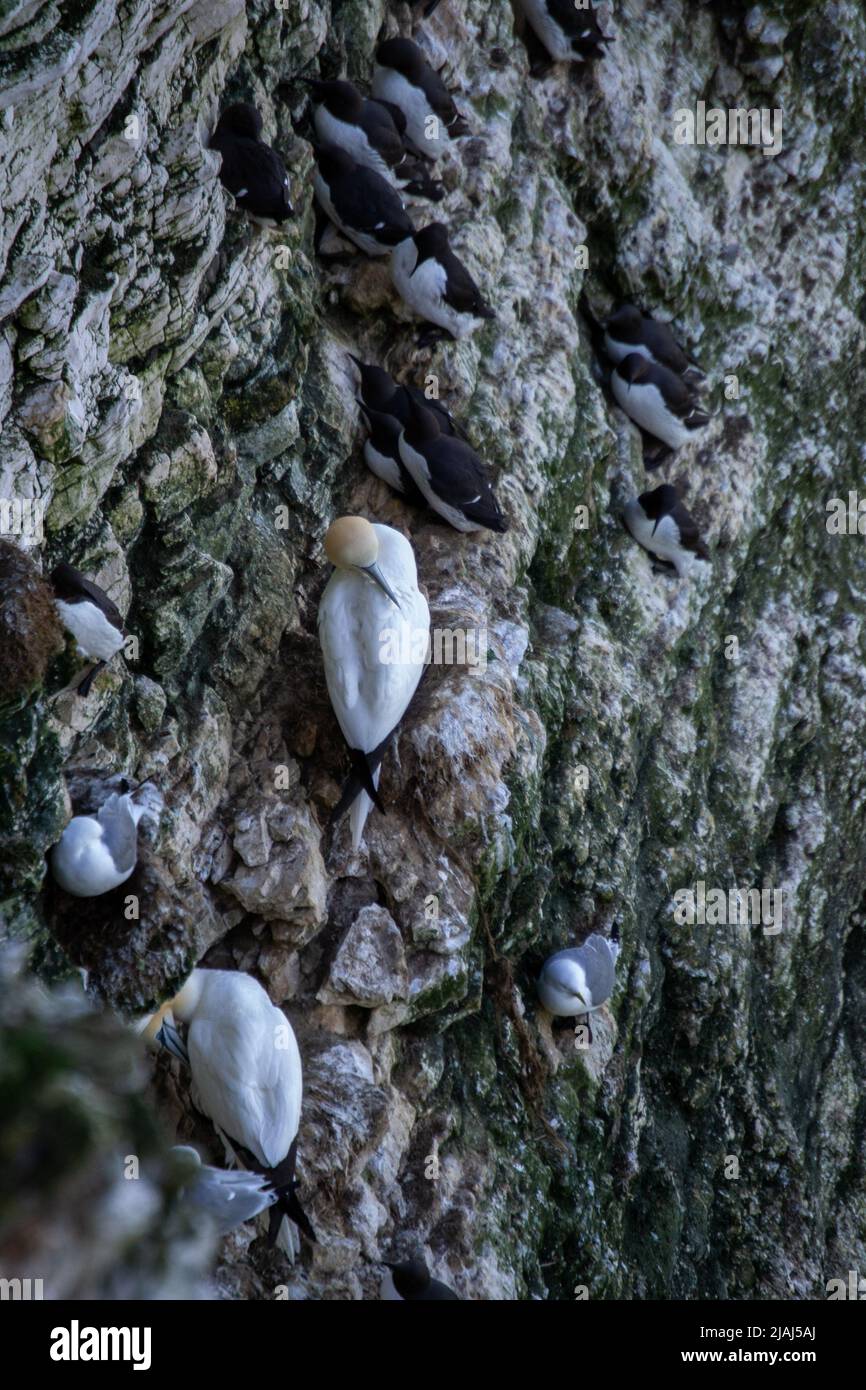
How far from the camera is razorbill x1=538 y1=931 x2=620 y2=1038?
622 centimetres

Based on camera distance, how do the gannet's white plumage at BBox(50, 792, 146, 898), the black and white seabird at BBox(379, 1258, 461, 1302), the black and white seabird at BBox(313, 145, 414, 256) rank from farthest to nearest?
the black and white seabird at BBox(313, 145, 414, 256)
the black and white seabird at BBox(379, 1258, 461, 1302)
the gannet's white plumage at BBox(50, 792, 146, 898)

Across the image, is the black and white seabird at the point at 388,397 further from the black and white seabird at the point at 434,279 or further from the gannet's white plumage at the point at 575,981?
the gannet's white plumage at the point at 575,981

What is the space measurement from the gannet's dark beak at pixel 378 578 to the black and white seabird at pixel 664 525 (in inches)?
118

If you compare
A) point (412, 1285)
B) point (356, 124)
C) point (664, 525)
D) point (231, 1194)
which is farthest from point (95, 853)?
point (664, 525)

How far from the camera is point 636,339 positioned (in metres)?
8.29

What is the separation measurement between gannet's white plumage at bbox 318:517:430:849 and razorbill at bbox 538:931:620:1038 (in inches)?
53.1

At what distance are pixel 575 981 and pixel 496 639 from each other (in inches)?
60.0

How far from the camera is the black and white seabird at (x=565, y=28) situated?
25.9 ft

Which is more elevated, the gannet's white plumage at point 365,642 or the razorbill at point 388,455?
the razorbill at point 388,455

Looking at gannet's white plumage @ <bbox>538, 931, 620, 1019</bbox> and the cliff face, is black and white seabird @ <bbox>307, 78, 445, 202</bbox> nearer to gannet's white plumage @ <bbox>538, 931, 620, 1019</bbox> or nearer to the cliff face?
the cliff face

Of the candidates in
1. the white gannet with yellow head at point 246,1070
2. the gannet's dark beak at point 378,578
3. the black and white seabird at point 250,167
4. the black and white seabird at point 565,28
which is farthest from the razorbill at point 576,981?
the black and white seabird at point 565,28

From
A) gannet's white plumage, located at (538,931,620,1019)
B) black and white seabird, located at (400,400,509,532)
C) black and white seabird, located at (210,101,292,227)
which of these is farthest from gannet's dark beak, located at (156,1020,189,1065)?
black and white seabird, located at (210,101,292,227)

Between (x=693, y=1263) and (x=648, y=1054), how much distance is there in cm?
109

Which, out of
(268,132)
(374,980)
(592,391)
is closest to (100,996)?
(374,980)
